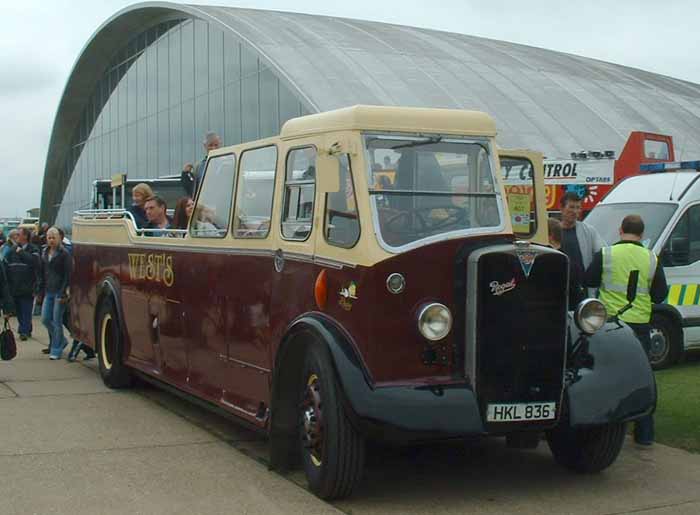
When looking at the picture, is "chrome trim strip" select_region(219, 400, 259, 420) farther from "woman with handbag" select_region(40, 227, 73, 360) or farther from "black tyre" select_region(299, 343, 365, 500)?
"woman with handbag" select_region(40, 227, 73, 360)

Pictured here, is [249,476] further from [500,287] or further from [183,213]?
[183,213]

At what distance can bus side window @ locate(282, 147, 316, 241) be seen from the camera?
7181 millimetres

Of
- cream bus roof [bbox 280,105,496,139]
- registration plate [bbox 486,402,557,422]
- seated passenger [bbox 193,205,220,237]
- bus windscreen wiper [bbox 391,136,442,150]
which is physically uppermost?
cream bus roof [bbox 280,105,496,139]

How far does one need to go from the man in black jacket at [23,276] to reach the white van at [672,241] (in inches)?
351

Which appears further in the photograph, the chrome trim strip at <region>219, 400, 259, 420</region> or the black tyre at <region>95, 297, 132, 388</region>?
the black tyre at <region>95, 297, 132, 388</region>

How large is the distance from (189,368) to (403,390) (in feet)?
11.2

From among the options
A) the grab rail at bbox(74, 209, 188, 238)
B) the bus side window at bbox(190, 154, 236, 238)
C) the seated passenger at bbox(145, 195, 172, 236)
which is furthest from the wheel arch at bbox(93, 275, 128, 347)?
the bus side window at bbox(190, 154, 236, 238)

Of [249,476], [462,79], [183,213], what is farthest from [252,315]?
[462,79]

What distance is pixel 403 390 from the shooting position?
630 cm

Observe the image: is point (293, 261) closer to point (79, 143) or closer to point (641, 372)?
point (641, 372)

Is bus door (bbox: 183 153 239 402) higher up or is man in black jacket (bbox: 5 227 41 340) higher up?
bus door (bbox: 183 153 239 402)

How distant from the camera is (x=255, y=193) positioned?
8.08 meters

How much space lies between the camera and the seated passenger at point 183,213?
10.1 metres

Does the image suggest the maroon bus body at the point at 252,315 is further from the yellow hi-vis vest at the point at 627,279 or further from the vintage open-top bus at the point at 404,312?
the yellow hi-vis vest at the point at 627,279
